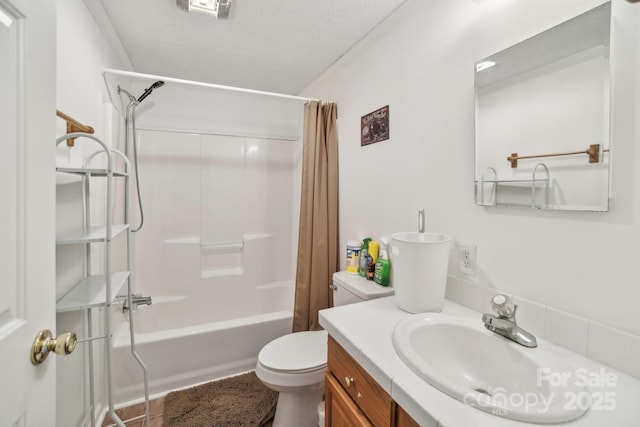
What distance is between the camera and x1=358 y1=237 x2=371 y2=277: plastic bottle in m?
1.62

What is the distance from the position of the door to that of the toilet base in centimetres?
107

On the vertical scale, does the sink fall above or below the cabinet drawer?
above

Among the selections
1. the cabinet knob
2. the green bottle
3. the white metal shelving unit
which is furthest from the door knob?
the green bottle

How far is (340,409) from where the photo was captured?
0.97m

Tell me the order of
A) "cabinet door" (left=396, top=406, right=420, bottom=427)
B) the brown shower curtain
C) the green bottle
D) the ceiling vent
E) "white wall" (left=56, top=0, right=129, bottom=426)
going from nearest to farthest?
1. "cabinet door" (left=396, top=406, right=420, bottom=427)
2. "white wall" (left=56, top=0, right=129, bottom=426)
3. the ceiling vent
4. the green bottle
5. the brown shower curtain

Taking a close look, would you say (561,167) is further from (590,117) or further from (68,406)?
(68,406)

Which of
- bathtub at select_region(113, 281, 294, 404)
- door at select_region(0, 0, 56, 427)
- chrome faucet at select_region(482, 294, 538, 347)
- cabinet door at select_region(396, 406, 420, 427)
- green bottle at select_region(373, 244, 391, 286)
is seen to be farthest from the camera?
bathtub at select_region(113, 281, 294, 404)

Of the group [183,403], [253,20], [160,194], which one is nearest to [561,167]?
[253,20]

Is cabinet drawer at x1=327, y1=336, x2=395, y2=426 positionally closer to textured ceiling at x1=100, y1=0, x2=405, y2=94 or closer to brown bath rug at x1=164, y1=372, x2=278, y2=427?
brown bath rug at x1=164, y1=372, x2=278, y2=427

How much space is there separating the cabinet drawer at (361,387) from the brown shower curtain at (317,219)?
0.93 metres

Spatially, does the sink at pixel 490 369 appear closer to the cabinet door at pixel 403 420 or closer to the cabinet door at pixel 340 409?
the cabinet door at pixel 403 420

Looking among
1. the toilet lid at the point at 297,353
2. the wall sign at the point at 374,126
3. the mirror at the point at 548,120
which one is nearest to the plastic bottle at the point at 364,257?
the toilet lid at the point at 297,353

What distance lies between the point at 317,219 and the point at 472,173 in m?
1.10

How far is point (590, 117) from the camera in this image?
0.77 meters
